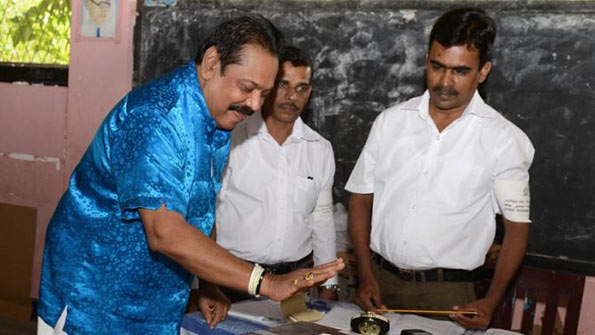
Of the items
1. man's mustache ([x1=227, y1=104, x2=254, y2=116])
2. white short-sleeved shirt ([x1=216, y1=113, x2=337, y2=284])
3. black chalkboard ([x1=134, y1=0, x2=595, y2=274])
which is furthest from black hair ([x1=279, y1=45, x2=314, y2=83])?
man's mustache ([x1=227, y1=104, x2=254, y2=116])

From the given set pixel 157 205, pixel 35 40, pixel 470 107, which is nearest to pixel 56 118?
pixel 35 40

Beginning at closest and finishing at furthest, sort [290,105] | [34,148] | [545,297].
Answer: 1. [545,297]
2. [290,105]
3. [34,148]

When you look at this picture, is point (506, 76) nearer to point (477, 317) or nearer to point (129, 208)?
point (477, 317)

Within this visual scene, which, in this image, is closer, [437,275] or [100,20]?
[437,275]

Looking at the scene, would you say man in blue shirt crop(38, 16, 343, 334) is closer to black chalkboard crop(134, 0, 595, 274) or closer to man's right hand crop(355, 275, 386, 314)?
man's right hand crop(355, 275, 386, 314)

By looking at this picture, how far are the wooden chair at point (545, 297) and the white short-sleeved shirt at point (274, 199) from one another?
30.6 inches

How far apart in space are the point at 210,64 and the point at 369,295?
114 cm

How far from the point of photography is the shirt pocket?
3.03 m

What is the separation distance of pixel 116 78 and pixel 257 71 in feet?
8.85

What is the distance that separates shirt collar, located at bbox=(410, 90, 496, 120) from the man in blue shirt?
1.00 metres

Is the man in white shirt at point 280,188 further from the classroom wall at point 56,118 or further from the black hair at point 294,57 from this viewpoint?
the classroom wall at point 56,118

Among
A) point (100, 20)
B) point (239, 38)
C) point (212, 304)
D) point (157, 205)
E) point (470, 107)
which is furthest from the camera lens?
point (100, 20)

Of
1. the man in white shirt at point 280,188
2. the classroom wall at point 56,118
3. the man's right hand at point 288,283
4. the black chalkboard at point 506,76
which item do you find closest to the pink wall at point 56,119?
the classroom wall at point 56,118

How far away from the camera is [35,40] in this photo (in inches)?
185
